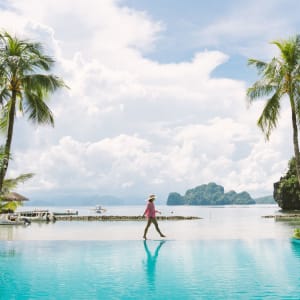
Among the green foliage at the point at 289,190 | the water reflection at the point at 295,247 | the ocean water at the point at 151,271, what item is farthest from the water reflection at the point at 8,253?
the green foliage at the point at 289,190

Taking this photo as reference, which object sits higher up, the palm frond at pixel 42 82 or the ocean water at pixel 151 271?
the palm frond at pixel 42 82

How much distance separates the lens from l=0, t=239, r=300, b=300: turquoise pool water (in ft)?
29.0

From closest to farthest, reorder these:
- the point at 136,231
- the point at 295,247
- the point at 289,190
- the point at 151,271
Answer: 1. the point at 151,271
2. the point at 295,247
3. the point at 136,231
4. the point at 289,190

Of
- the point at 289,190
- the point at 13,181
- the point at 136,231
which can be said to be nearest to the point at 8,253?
the point at 13,181

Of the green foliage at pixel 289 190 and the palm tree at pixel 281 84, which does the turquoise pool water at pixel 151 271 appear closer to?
the palm tree at pixel 281 84

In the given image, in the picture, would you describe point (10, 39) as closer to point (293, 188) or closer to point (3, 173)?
point (3, 173)

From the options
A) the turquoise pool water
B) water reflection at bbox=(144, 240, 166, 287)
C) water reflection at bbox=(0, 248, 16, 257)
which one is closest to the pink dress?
the turquoise pool water

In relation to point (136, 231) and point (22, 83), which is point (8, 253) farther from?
point (136, 231)

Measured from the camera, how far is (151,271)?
1134cm

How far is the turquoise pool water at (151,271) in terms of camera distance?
8836 mm

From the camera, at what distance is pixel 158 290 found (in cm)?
907

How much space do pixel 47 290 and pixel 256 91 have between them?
50.4 ft

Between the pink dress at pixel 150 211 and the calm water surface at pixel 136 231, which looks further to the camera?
the calm water surface at pixel 136 231

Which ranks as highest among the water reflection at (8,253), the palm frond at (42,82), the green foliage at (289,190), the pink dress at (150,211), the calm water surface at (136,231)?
the palm frond at (42,82)
